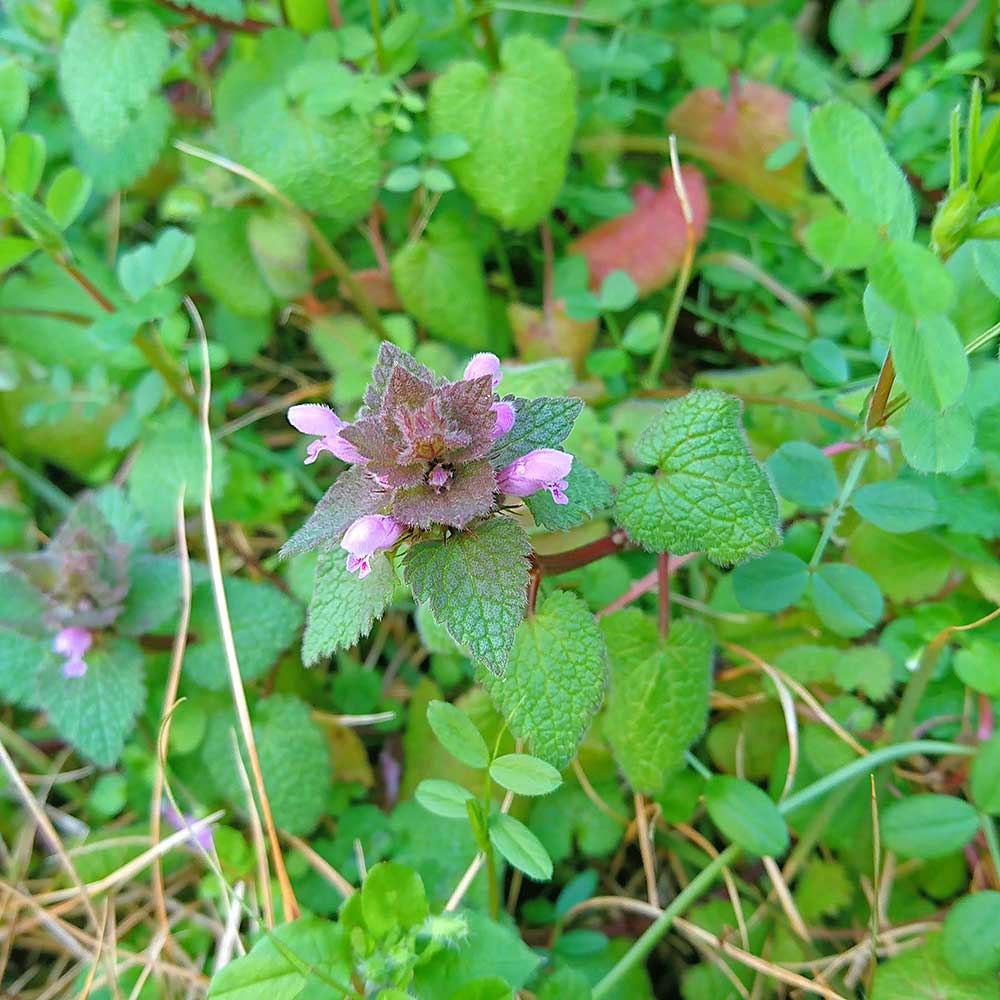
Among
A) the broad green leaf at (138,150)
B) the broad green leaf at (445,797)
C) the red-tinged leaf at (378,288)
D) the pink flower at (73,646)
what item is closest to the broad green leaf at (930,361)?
the broad green leaf at (445,797)

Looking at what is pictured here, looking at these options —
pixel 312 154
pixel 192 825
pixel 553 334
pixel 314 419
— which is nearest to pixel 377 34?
pixel 312 154

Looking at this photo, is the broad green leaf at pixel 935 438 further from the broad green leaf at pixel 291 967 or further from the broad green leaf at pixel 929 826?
the broad green leaf at pixel 291 967

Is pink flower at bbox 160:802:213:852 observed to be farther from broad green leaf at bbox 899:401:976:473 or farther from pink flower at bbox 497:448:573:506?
broad green leaf at bbox 899:401:976:473

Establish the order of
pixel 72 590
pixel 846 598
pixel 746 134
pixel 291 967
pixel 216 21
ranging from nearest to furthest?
pixel 291 967 < pixel 846 598 < pixel 72 590 < pixel 216 21 < pixel 746 134

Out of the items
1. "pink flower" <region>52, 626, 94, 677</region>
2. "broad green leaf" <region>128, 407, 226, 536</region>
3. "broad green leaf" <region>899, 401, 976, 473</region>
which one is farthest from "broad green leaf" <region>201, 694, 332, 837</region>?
"broad green leaf" <region>899, 401, 976, 473</region>

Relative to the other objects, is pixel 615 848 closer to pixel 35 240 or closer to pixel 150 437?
pixel 150 437

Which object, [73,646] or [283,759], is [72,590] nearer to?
[73,646]

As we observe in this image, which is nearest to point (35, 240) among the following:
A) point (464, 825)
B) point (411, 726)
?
point (411, 726)
